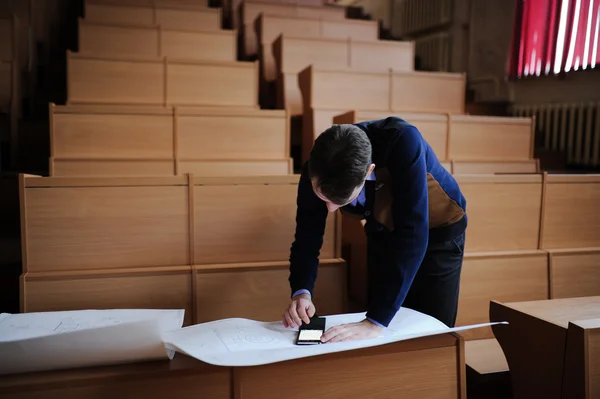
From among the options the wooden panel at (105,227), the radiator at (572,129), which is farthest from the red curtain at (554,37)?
the wooden panel at (105,227)

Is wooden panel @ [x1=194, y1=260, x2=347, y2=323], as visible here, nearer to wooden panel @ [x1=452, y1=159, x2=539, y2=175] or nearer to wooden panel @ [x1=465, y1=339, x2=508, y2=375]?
wooden panel @ [x1=465, y1=339, x2=508, y2=375]

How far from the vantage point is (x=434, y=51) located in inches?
88.7

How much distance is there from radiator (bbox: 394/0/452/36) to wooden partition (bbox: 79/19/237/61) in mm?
1063

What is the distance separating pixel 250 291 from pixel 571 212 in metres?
0.60

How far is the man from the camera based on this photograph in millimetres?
412

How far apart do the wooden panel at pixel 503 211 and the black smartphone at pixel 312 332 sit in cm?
49

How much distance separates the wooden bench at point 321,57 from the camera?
1539mm

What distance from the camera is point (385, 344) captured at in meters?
0.38

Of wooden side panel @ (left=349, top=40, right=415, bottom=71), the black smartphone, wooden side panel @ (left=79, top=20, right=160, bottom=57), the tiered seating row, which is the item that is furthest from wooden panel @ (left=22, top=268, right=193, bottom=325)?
wooden side panel @ (left=349, top=40, right=415, bottom=71)

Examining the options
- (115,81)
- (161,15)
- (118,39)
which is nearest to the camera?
(115,81)

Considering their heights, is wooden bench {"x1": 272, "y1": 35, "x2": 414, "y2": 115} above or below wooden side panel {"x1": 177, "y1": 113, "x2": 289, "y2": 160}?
above

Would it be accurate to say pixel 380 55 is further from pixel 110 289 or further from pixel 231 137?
pixel 110 289

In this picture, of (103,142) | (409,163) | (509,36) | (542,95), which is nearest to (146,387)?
(409,163)

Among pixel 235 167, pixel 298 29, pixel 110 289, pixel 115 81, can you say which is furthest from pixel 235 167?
pixel 298 29
